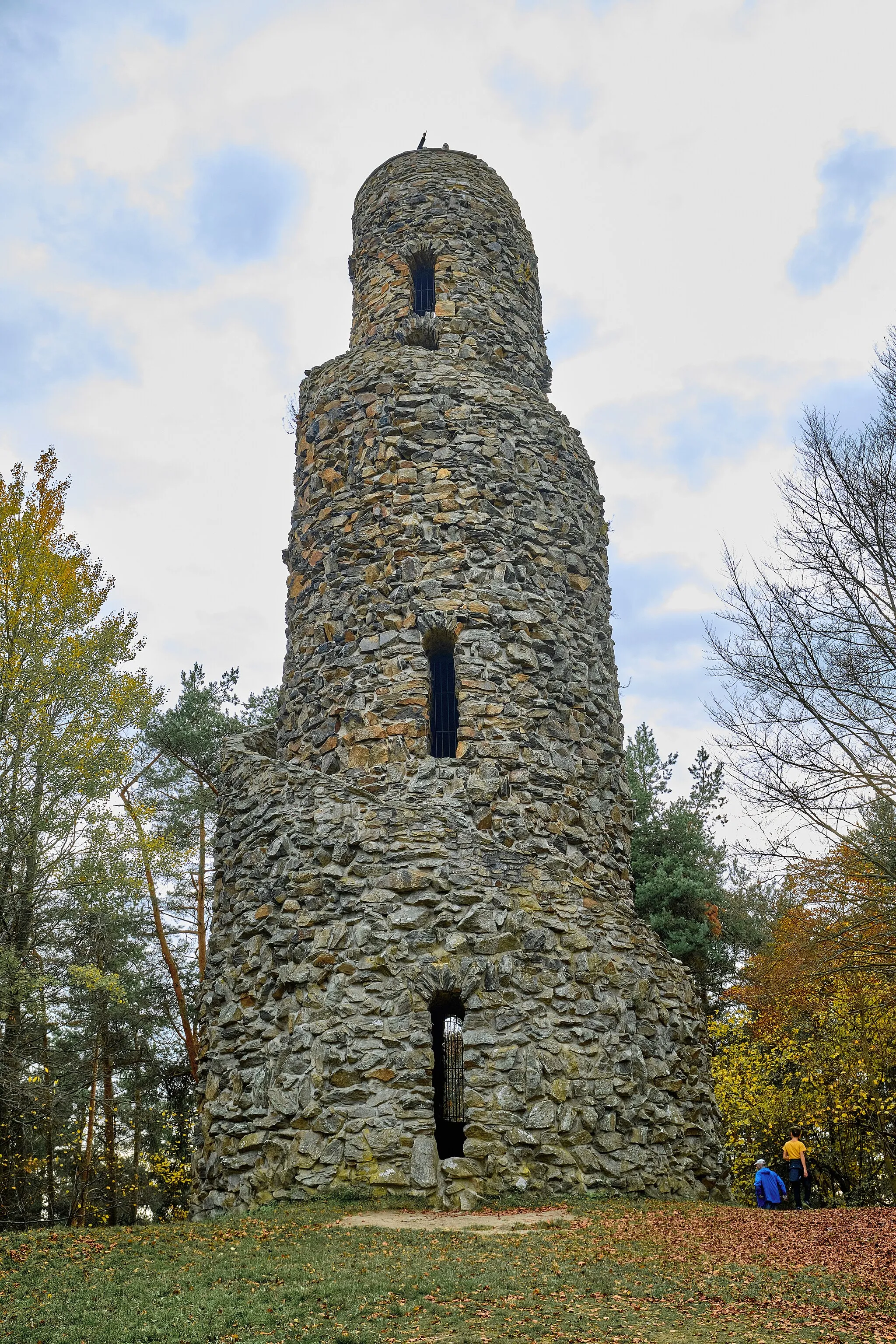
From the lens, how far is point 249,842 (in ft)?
37.6

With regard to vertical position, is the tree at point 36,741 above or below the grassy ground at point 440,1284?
above

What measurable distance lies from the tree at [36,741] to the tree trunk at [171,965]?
412cm

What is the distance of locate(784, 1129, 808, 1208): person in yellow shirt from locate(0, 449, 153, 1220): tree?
34.1ft

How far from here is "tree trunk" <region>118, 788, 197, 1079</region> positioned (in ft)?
64.4

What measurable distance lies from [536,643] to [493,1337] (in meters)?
8.33

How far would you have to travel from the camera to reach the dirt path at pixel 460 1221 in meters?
7.52

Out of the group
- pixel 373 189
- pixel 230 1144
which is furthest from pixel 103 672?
pixel 373 189

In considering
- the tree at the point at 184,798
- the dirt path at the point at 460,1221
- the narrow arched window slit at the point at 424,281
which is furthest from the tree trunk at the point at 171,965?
the dirt path at the point at 460,1221

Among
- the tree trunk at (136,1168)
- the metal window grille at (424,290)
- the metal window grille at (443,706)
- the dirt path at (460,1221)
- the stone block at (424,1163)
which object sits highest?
the metal window grille at (424,290)

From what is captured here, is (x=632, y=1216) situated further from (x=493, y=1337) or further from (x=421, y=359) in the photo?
(x=421, y=359)

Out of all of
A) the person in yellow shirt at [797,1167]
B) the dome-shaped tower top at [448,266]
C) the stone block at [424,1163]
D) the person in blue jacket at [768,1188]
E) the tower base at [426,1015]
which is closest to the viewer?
the stone block at [424,1163]

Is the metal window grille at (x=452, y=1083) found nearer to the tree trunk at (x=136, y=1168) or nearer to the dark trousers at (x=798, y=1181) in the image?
the dark trousers at (x=798, y=1181)

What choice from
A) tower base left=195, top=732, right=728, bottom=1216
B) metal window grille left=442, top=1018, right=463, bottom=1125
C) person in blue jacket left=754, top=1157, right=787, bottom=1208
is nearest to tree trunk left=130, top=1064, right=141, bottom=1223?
metal window grille left=442, top=1018, right=463, bottom=1125

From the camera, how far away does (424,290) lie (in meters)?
16.1
